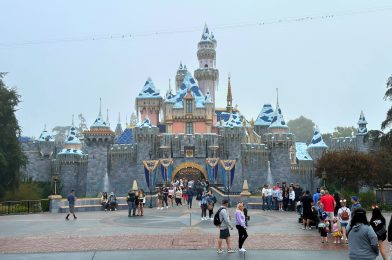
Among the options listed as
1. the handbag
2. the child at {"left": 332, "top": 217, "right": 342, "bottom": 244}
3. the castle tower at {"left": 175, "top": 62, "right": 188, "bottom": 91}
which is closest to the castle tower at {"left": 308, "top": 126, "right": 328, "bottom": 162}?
the castle tower at {"left": 175, "top": 62, "right": 188, "bottom": 91}

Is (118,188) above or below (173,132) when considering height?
below

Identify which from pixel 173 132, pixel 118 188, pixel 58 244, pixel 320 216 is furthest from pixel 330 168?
pixel 58 244

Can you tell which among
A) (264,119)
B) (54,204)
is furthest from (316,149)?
(54,204)

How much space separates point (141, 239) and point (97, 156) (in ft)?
143

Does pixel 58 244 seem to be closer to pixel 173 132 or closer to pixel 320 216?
pixel 320 216

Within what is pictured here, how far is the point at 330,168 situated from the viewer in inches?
1738

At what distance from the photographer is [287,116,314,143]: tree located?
116 meters

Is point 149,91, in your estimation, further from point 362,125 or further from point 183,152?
point 362,125

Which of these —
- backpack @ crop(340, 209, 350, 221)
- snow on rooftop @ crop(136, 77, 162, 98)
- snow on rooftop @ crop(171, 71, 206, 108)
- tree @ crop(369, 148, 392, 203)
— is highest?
snow on rooftop @ crop(136, 77, 162, 98)

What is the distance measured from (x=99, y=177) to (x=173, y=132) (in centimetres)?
1008

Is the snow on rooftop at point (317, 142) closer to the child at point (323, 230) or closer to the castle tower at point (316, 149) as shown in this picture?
the castle tower at point (316, 149)

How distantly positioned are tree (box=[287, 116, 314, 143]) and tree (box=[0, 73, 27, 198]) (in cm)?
8373

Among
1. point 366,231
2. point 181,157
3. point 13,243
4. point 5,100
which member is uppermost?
point 5,100

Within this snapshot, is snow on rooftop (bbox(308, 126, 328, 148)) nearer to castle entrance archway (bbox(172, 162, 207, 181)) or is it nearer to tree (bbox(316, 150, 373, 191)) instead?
castle entrance archway (bbox(172, 162, 207, 181))
